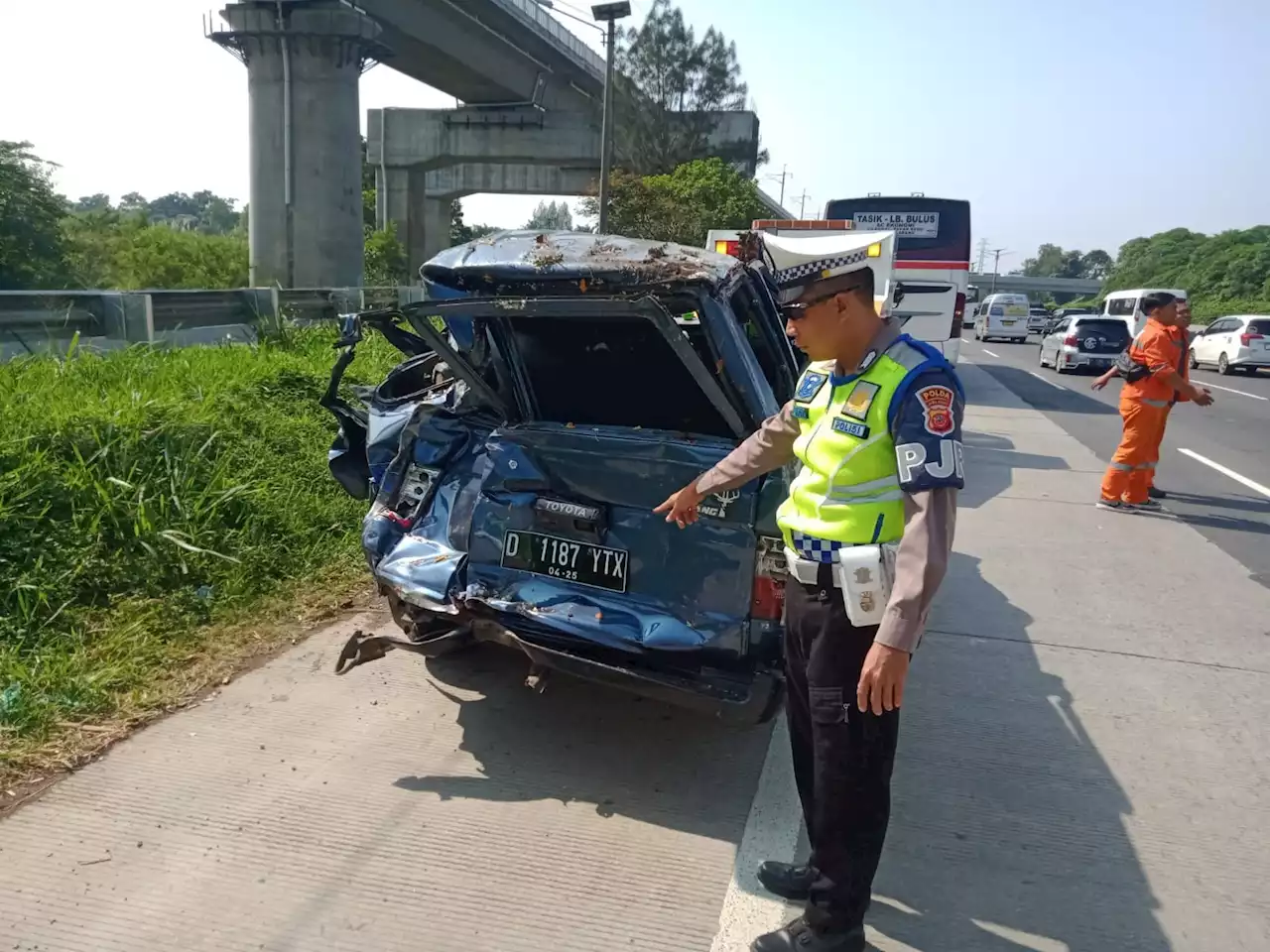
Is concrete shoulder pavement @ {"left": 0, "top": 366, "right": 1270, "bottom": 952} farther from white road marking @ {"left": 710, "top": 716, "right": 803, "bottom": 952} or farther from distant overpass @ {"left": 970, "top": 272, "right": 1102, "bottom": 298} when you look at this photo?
distant overpass @ {"left": 970, "top": 272, "right": 1102, "bottom": 298}

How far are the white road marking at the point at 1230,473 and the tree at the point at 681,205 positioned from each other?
1867 cm

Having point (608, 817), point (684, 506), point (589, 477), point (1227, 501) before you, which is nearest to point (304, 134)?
point (1227, 501)

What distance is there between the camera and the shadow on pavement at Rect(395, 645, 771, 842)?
3.29 metres

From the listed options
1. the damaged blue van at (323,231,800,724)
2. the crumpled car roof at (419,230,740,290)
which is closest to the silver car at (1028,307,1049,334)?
the damaged blue van at (323,231,800,724)

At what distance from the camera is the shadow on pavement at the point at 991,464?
862 cm

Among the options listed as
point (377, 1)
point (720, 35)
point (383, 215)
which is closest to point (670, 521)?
point (377, 1)

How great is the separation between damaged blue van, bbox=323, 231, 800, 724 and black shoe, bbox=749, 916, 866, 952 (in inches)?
27.3

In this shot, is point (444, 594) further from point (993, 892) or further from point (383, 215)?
point (383, 215)

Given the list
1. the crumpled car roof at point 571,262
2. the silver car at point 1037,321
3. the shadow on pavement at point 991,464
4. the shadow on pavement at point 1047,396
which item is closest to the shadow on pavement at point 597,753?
the crumpled car roof at point 571,262

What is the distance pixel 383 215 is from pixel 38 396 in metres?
36.2

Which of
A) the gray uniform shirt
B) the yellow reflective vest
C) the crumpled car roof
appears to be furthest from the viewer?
the crumpled car roof

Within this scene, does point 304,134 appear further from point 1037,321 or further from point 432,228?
point 1037,321

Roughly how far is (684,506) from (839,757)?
0.89 metres

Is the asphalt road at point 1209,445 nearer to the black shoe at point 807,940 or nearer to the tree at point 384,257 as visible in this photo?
the black shoe at point 807,940
